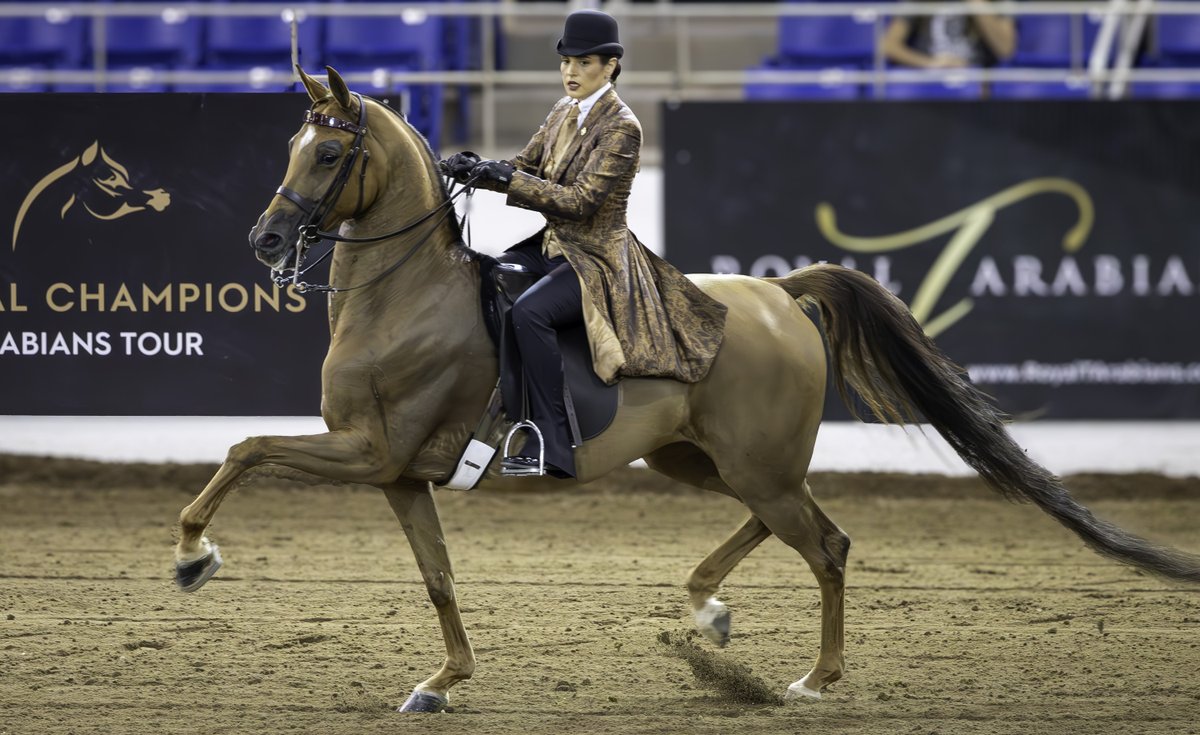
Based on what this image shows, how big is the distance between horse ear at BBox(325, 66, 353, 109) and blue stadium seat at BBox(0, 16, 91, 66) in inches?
326

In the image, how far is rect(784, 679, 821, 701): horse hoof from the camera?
5.30 m

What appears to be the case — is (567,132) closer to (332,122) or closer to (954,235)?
Result: (332,122)

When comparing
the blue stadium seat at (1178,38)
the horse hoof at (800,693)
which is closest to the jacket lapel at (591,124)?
the horse hoof at (800,693)

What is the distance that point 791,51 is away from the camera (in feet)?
40.0

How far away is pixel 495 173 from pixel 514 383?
30.3 inches

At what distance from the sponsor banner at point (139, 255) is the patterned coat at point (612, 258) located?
2.41m

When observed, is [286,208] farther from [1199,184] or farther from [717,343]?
[1199,184]

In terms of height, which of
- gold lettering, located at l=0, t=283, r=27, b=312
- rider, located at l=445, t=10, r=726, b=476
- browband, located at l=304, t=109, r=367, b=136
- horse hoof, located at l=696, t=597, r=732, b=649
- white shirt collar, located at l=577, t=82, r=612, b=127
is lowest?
horse hoof, located at l=696, t=597, r=732, b=649

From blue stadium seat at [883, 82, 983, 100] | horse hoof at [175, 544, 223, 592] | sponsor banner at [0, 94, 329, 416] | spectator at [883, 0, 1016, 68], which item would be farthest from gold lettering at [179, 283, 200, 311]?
spectator at [883, 0, 1016, 68]

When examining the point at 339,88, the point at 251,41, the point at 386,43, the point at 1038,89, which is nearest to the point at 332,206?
the point at 339,88

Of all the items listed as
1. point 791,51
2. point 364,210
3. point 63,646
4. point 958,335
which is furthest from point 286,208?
point 791,51

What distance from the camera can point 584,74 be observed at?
5.15m

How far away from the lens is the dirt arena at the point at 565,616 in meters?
5.01

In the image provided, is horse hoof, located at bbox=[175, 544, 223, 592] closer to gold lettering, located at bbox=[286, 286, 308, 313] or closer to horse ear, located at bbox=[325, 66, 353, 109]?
horse ear, located at bbox=[325, 66, 353, 109]
